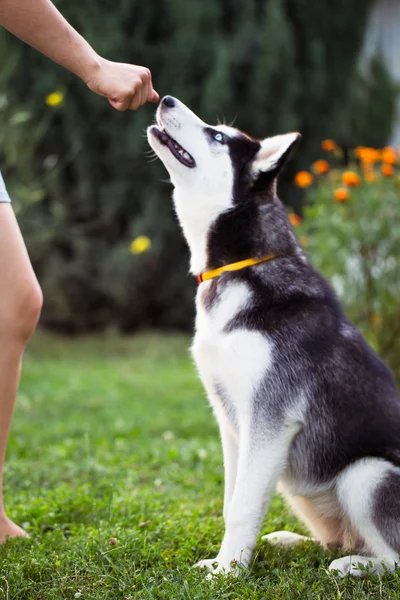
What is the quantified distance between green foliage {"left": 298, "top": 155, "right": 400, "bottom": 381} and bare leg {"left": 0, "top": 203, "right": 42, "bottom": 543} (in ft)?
10.5

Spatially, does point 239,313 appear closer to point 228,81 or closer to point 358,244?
point 358,244

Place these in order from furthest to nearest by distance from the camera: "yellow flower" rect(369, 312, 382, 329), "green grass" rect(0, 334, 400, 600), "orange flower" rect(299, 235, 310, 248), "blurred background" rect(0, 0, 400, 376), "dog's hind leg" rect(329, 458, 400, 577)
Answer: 1. "blurred background" rect(0, 0, 400, 376)
2. "orange flower" rect(299, 235, 310, 248)
3. "yellow flower" rect(369, 312, 382, 329)
4. "dog's hind leg" rect(329, 458, 400, 577)
5. "green grass" rect(0, 334, 400, 600)

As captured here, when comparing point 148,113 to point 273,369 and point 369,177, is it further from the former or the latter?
point 273,369

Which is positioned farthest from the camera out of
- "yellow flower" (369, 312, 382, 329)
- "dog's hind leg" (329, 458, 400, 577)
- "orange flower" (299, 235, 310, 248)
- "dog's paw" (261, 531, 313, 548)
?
"orange flower" (299, 235, 310, 248)

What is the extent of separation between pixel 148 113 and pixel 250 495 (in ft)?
25.8

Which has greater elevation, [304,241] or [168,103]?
[168,103]

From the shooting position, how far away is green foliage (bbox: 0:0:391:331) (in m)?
9.73

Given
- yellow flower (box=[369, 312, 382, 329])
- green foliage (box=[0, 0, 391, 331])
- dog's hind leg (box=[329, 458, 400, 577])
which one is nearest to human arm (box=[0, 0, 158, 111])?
dog's hind leg (box=[329, 458, 400, 577])

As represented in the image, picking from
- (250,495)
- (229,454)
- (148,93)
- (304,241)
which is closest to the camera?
(250,495)

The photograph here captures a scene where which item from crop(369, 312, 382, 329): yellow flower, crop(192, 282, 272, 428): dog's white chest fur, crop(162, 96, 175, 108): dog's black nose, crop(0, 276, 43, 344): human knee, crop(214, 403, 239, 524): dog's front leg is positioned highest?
crop(162, 96, 175, 108): dog's black nose

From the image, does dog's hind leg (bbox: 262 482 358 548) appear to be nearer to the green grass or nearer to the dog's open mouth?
the green grass

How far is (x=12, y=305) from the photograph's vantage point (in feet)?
9.32

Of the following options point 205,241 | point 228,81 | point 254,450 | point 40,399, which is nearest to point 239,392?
point 254,450

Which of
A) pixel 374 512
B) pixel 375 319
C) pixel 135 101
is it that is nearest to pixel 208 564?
pixel 374 512
